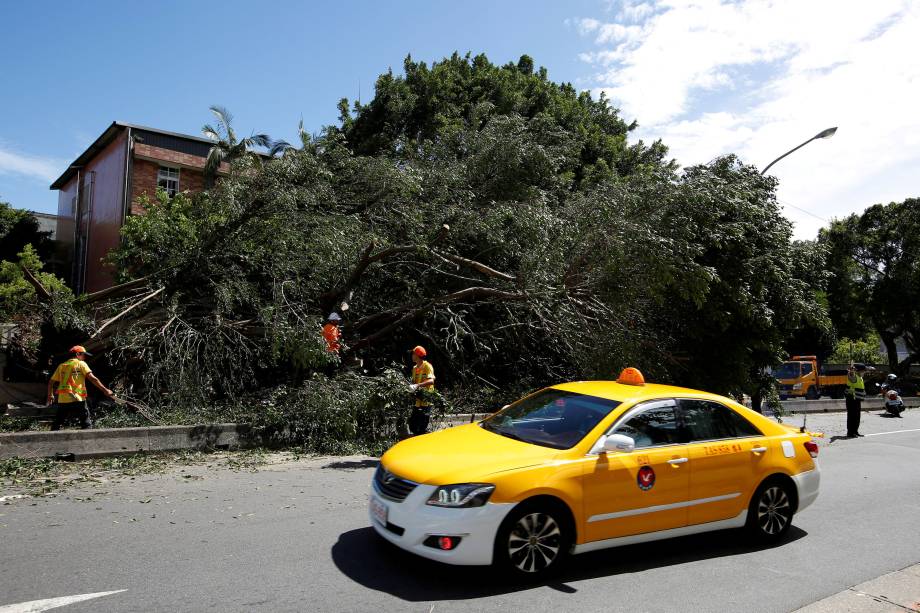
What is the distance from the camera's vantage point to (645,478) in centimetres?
503

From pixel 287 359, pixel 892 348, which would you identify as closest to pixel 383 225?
pixel 287 359

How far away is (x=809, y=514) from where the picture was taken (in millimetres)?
7012

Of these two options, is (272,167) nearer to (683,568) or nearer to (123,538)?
(123,538)

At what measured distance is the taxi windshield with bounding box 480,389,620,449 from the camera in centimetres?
514

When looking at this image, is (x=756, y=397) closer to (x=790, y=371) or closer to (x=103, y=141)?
(x=790, y=371)

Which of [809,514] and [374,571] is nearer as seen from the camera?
[374,571]

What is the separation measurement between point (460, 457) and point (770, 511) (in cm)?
293

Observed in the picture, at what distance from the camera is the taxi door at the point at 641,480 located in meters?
4.80

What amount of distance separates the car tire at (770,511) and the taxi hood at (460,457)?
2.07m

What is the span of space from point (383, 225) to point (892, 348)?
38574 mm

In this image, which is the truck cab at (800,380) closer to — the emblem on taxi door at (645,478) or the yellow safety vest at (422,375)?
the yellow safety vest at (422,375)

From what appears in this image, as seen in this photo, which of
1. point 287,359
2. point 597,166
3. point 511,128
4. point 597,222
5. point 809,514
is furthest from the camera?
point 597,166

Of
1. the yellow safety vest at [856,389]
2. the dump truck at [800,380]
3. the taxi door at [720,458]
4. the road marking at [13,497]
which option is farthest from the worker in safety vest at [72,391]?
the dump truck at [800,380]

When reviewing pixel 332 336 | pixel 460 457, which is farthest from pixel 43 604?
pixel 332 336
